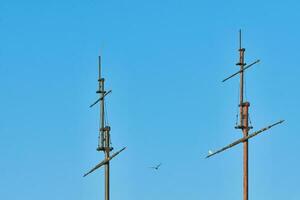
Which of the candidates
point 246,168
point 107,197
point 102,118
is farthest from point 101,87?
point 246,168

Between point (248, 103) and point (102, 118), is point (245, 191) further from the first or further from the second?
point (102, 118)

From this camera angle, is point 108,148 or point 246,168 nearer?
point 246,168

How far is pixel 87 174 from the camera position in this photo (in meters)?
103

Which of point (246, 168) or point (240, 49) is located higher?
point (240, 49)

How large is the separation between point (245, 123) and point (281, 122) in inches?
144

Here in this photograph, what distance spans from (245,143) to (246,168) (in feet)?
6.60

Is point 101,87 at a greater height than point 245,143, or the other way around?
point 101,87

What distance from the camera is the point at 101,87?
344ft

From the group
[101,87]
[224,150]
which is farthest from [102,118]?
[224,150]

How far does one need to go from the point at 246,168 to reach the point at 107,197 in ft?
39.2

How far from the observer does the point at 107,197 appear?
10050cm

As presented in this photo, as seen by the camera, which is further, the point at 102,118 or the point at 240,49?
the point at 102,118

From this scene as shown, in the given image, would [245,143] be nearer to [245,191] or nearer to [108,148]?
[245,191]

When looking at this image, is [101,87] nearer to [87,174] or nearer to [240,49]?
[87,174]
